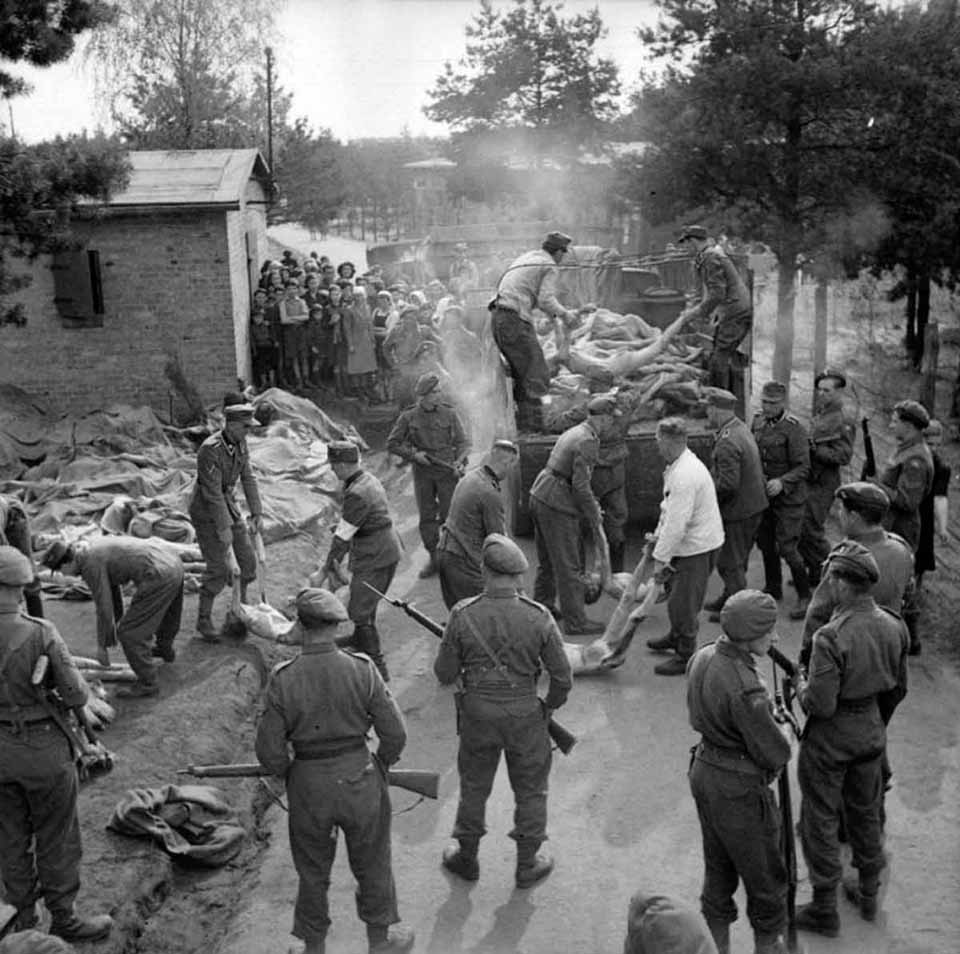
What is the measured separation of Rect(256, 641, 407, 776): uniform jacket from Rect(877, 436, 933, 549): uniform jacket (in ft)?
15.7

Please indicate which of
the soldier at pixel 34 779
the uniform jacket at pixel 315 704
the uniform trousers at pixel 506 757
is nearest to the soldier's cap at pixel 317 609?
the uniform jacket at pixel 315 704

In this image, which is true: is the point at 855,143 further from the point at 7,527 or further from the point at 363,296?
the point at 7,527

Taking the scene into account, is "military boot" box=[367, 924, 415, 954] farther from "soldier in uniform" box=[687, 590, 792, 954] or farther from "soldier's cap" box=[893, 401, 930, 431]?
"soldier's cap" box=[893, 401, 930, 431]

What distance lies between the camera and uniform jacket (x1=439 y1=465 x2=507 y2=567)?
836 cm

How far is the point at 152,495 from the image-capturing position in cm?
1231

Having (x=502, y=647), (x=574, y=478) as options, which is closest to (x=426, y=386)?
(x=574, y=478)

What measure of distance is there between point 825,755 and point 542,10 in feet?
119

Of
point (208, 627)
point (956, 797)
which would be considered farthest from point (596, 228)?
point (956, 797)

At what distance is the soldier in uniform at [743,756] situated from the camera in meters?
5.24

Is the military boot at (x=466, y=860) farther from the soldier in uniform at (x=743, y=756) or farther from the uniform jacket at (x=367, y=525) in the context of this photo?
the uniform jacket at (x=367, y=525)

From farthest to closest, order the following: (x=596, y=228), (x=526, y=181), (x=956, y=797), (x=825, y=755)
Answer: (x=526, y=181) < (x=596, y=228) < (x=956, y=797) < (x=825, y=755)

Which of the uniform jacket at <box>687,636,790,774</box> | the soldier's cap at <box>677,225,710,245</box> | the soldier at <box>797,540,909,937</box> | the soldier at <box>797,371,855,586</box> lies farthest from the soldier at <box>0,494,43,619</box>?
the soldier's cap at <box>677,225,710,245</box>

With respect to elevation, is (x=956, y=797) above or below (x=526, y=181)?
below

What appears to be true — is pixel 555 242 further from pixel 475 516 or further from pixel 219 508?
pixel 219 508
